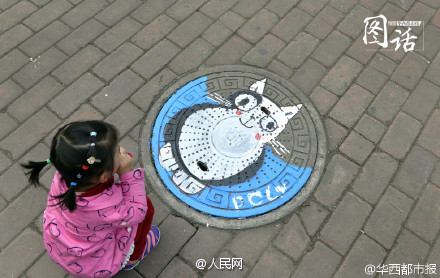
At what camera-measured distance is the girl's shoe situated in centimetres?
224

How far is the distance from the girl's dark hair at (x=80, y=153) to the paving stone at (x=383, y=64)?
247 cm

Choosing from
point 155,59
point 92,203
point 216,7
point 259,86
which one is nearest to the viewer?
point 92,203

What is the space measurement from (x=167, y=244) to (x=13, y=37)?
2.29 metres

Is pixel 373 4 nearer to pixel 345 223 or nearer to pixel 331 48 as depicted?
pixel 331 48

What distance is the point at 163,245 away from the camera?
2.38m

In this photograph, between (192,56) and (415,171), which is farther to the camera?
(192,56)

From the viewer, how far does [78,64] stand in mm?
3088

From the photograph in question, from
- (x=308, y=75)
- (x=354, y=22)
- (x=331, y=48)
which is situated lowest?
(x=308, y=75)

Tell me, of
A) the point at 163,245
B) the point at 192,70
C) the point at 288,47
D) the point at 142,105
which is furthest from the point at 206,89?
the point at 163,245

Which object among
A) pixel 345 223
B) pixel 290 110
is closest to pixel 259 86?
pixel 290 110

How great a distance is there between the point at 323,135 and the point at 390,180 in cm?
57

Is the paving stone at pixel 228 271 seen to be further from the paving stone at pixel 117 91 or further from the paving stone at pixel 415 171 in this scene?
the paving stone at pixel 117 91

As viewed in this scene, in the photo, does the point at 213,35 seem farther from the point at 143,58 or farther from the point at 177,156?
the point at 177,156

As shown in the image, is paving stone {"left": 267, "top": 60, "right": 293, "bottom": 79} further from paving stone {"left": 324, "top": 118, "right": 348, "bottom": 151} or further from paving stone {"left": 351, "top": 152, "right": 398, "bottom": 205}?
paving stone {"left": 351, "top": 152, "right": 398, "bottom": 205}
